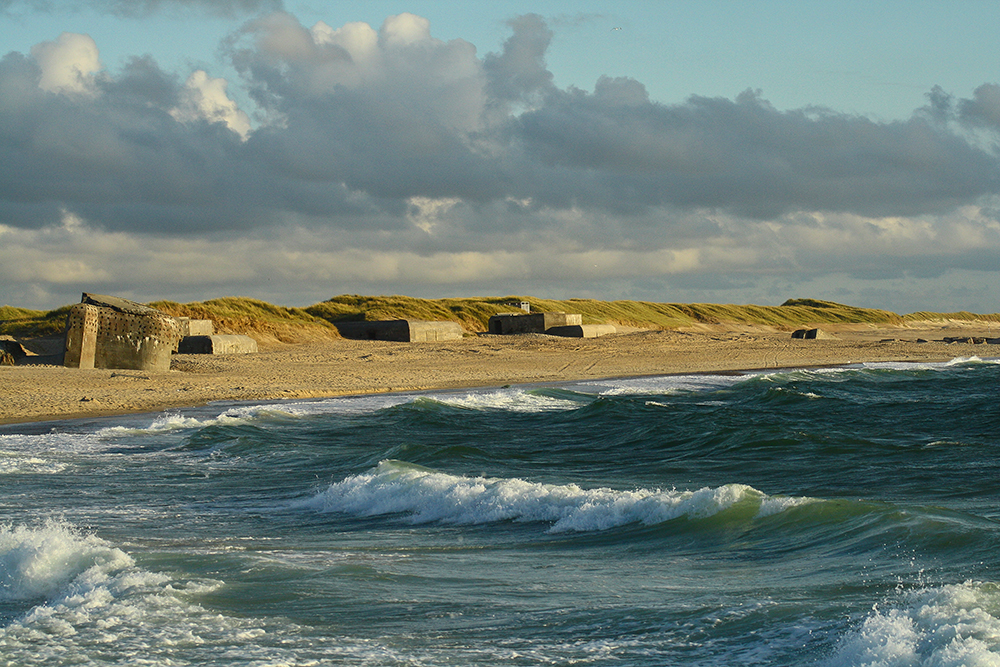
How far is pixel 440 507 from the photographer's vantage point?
28.5 feet

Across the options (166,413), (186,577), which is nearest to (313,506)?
(186,577)

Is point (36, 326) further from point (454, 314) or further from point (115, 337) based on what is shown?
point (454, 314)

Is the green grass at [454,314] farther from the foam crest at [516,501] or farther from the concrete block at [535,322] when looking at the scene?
the foam crest at [516,501]

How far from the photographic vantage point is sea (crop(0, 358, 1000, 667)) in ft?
14.8

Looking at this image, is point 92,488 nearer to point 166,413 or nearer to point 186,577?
point 186,577

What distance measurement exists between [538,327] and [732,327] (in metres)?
32.1

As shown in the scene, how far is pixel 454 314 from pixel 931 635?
53.2 m

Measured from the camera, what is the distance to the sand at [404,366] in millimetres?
19438

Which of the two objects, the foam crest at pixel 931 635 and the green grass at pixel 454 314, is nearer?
the foam crest at pixel 931 635

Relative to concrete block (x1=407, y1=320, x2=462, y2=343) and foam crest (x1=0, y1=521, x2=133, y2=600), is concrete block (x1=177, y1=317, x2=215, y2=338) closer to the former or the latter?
concrete block (x1=407, y1=320, x2=462, y2=343)

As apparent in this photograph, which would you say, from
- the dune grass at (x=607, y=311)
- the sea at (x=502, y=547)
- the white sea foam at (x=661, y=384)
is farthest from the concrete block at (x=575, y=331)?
the sea at (x=502, y=547)

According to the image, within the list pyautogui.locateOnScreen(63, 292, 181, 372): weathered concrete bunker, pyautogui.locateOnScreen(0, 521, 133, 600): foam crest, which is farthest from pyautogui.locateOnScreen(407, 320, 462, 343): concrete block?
pyautogui.locateOnScreen(0, 521, 133, 600): foam crest

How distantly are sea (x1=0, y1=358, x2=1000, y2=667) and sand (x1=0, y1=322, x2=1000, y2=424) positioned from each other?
4543 millimetres

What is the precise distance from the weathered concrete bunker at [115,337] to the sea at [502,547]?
739cm
